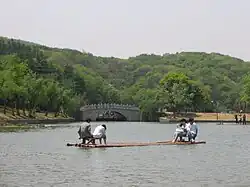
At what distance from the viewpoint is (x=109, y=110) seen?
135750mm

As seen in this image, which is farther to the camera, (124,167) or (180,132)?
(180,132)

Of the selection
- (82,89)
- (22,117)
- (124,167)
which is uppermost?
(82,89)

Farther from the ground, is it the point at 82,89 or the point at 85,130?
the point at 82,89

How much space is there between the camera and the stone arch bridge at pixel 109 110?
13288cm

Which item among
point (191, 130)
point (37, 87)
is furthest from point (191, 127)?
point (37, 87)

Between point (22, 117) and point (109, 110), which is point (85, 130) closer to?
point (22, 117)

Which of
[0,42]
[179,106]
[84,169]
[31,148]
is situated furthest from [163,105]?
[84,169]

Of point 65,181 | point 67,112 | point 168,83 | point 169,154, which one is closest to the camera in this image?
point 65,181

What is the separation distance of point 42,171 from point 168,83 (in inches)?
4692

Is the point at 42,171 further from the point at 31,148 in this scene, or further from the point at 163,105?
the point at 163,105

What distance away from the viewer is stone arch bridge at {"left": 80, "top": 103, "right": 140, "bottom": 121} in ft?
436

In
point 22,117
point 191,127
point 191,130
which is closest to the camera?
point 191,127

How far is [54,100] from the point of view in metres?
109

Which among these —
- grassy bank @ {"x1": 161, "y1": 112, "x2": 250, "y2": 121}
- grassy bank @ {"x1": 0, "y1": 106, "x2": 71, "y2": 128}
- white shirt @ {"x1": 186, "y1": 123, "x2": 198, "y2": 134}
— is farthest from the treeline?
white shirt @ {"x1": 186, "y1": 123, "x2": 198, "y2": 134}
